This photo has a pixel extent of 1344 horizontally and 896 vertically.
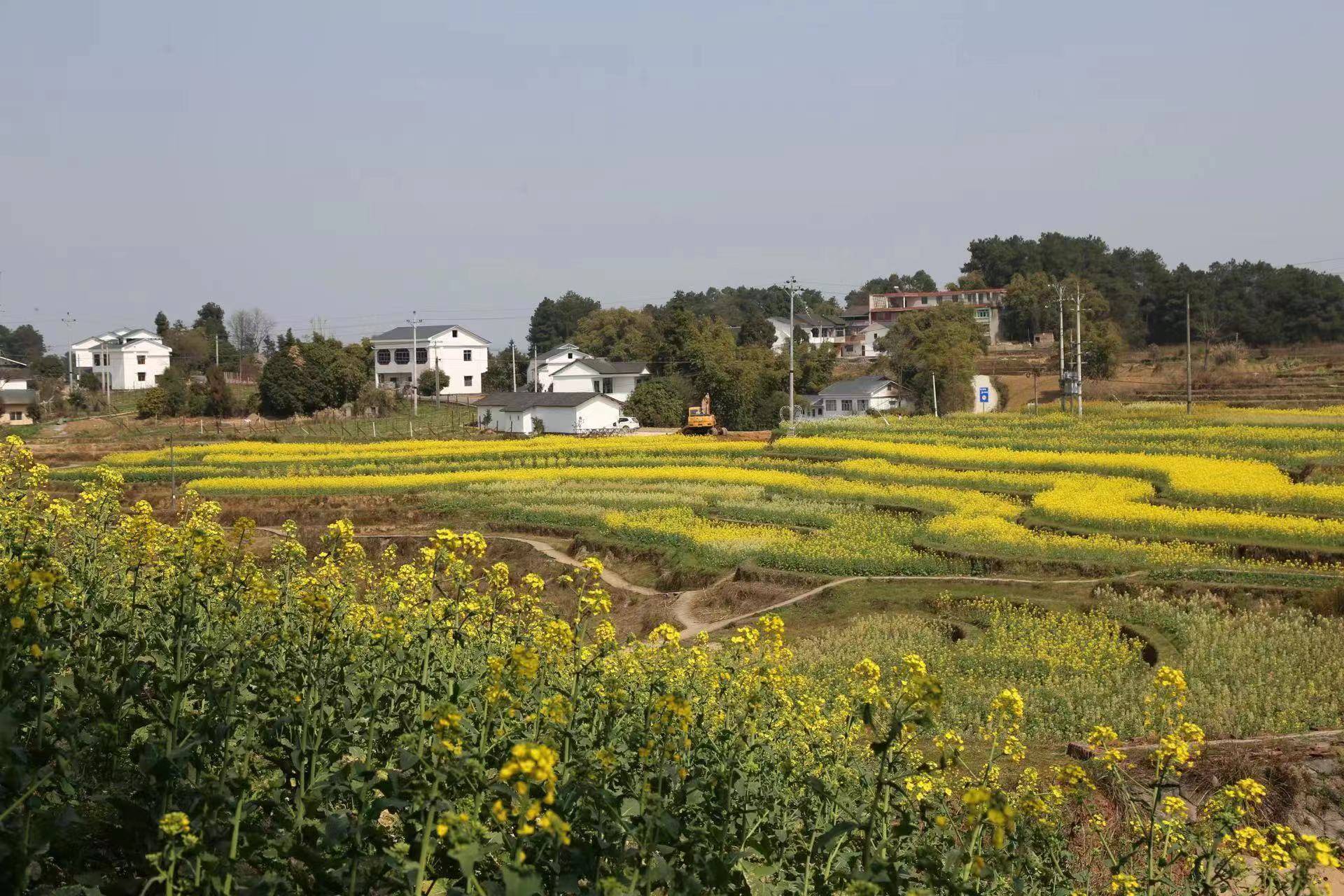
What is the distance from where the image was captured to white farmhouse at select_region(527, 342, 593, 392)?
7969 cm

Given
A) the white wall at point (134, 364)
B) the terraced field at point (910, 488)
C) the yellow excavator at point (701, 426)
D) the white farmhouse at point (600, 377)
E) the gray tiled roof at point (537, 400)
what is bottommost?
the terraced field at point (910, 488)

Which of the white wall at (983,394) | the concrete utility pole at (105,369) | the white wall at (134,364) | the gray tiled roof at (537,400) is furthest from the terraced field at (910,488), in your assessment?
the white wall at (134,364)

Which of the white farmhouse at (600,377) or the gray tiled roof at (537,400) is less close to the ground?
the white farmhouse at (600,377)

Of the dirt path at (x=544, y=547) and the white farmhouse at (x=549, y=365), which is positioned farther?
the white farmhouse at (x=549, y=365)

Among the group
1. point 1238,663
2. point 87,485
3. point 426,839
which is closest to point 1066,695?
point 1238,663

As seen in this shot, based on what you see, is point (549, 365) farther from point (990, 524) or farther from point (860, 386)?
point (990, 524)

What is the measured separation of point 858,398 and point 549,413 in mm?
20267

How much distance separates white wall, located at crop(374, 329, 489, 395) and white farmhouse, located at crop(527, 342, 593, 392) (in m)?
4.33

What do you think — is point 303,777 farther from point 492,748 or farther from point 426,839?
point 426,839

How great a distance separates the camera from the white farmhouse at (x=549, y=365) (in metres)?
79.7

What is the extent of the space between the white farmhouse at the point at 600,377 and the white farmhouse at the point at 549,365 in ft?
2.55

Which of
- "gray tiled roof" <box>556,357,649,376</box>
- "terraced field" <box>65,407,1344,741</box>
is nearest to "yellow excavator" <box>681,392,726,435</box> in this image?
"terraced field" <box>65,407,1344,741</box>

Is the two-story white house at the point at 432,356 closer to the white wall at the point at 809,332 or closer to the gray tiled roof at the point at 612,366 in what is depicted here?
the gray tiled roof at the point at 612,366

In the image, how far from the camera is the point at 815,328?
110688 mm
